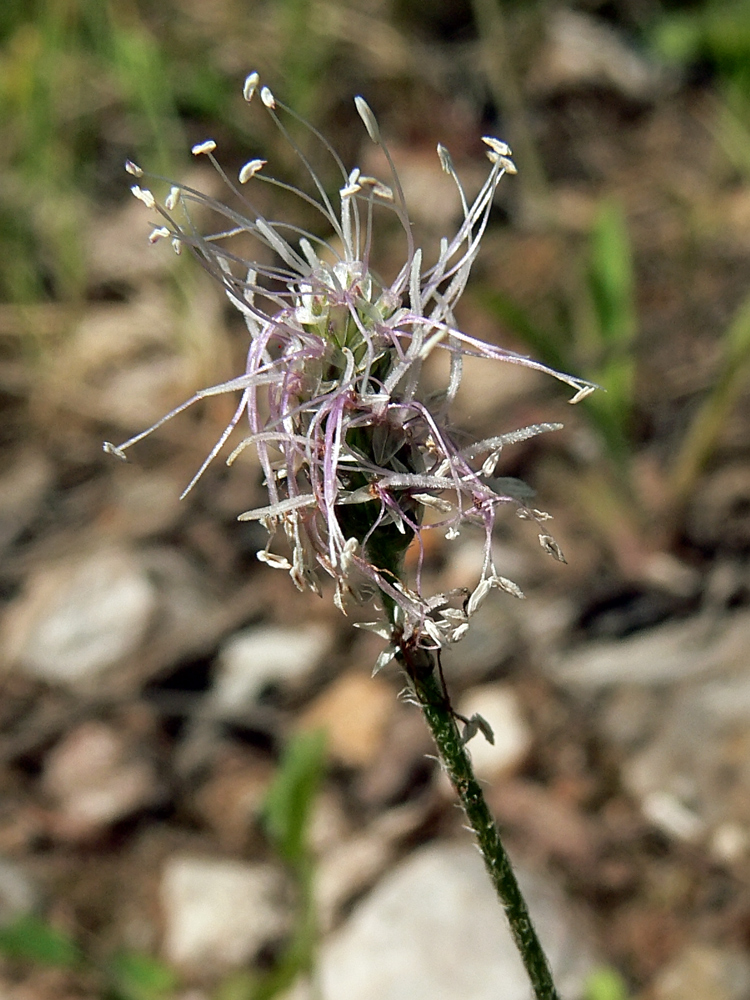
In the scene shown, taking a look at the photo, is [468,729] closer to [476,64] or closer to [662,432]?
[662,432]

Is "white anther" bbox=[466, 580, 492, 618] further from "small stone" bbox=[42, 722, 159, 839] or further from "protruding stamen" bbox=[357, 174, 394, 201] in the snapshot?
"small stone" bbox=[42, 722, 159, 839]

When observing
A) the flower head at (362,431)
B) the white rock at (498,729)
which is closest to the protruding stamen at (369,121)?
the flower head at (362,431)

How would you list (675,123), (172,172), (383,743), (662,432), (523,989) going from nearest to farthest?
(523,989) < (383,743) < (662,432) < (172,172) < (675,123)

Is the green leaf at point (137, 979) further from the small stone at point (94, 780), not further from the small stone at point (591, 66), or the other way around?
the small stone at point (591, 66)

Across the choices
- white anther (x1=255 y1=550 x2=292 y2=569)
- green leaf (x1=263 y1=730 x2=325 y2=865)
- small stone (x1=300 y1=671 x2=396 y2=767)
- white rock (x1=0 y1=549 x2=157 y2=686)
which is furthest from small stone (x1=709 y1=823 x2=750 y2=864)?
white anther (x1=255 y1=550 x2=292 y2=569)

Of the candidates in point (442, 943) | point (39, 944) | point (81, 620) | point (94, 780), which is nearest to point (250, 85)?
point (39, 944)

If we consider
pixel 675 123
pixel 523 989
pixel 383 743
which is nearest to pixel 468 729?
pixel 523 989
